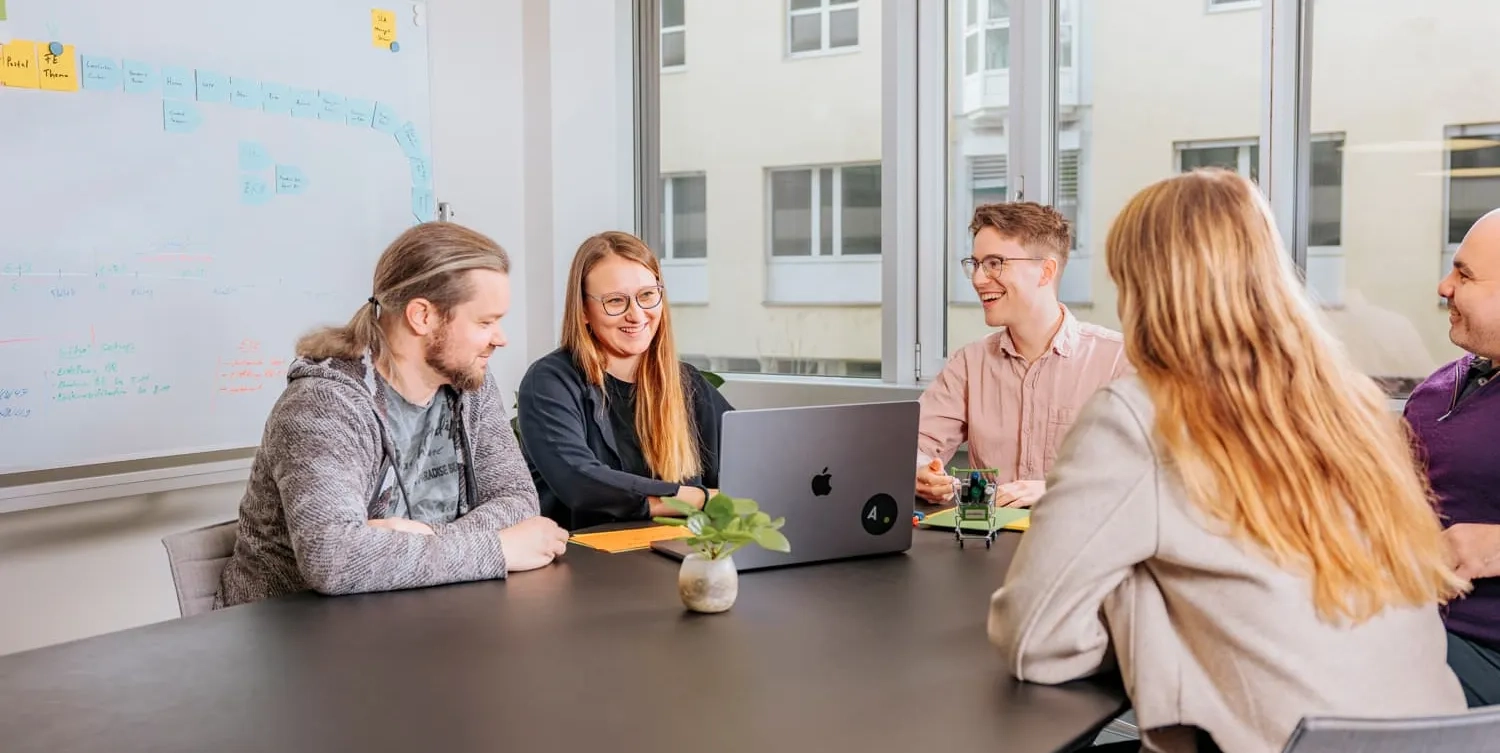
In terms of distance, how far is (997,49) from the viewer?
12.4 feet

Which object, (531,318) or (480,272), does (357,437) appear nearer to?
(480,272)

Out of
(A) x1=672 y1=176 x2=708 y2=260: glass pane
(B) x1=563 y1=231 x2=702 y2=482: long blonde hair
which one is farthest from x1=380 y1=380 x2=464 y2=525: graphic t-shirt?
(A) x1=672 y1=176 x2=708 y2=260: glass pane

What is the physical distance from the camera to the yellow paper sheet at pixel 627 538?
2057mm

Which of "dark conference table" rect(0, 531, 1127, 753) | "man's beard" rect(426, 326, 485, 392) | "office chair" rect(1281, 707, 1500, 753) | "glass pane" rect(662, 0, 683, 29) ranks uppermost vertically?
"glass pane" rect(662, 0, 683, 29)

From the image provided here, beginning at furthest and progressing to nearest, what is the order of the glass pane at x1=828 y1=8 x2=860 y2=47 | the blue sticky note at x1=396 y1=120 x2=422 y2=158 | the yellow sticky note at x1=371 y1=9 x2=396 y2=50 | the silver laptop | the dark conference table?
the glass pane at x1=828 y1=8 x2=860 y2=47
the blue sticky note at x1=396 y1=120 x2=422 y2=158
the yellow sticky note at x1=371 y1=9 x2=396 y2=50
the silver laptop
the dark conference table

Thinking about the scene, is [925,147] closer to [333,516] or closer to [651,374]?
[651,374]

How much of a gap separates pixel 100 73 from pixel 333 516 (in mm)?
1670

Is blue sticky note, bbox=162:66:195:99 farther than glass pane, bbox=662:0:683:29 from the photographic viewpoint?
No

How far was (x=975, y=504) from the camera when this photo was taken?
6.91 feet

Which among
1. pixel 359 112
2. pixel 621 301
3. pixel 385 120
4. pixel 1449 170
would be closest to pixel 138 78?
pixel 359 112

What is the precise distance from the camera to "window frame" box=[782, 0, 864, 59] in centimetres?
405

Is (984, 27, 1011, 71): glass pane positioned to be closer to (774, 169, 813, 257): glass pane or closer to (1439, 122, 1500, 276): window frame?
(774, 169, 813, 257): glass pane

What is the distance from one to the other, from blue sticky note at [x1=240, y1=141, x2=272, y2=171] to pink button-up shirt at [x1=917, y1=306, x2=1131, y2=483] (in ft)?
6.02

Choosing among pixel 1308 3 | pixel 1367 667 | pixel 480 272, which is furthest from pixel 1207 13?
pixel 1367 667
